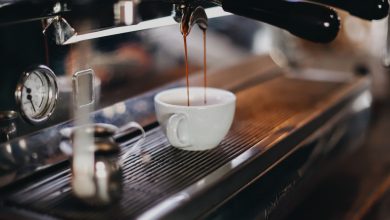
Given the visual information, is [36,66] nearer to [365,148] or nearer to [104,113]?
[104,113]

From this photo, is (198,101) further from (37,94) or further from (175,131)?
(37,94)

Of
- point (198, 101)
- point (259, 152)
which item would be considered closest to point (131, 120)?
point (198, 101)

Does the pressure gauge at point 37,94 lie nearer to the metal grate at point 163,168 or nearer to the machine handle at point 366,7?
the metal grate at point 163,168

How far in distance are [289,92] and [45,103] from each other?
0.55 metres

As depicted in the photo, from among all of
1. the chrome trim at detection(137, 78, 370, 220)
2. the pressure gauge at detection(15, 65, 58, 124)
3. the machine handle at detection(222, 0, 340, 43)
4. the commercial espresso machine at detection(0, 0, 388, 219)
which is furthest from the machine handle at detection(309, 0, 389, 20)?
the pressure gauge at detection(15, 65, 58, 124)

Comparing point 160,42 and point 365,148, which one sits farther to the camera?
point 365,148

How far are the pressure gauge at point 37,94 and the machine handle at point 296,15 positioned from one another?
0.88 ft

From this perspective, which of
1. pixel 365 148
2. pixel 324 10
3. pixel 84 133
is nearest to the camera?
pixel 84 133

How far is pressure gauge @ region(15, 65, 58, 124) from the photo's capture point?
0.76 metres

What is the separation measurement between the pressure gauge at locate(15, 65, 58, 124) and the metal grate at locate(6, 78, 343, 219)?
0.09m

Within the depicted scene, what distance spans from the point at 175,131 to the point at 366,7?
34cm

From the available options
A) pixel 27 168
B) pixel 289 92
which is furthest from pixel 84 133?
pixel 289 92

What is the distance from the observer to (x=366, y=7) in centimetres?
84

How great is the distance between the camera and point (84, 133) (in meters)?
0.63
